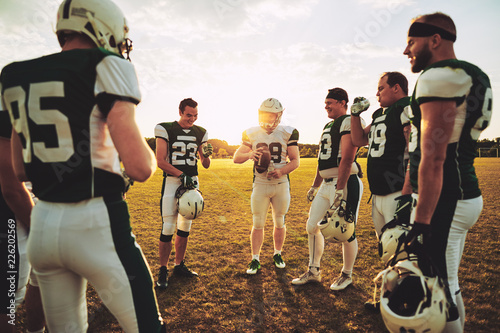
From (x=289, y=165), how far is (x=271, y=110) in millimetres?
978

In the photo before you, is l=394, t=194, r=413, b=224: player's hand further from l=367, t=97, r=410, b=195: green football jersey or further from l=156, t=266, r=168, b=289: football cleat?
l=156, t=266, r=168, b=289: football cleat

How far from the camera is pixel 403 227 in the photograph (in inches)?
92.7

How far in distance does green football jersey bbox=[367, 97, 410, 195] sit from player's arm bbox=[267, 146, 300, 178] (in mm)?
1524

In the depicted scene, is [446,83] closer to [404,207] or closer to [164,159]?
[404,207]

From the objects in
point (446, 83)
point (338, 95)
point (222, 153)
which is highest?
point (338, 95)

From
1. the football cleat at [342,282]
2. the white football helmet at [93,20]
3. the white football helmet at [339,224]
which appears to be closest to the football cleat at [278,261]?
the football cleat at [342,282]

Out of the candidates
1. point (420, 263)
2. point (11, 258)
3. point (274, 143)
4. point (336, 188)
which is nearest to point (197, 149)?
point (274, 143)

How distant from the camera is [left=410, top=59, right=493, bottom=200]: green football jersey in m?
1.80

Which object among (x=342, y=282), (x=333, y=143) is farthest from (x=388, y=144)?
(x=342, y=282)

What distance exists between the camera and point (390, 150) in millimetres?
3330

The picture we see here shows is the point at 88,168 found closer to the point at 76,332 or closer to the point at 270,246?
the point at 76,332

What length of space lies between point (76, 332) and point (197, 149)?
137 inches

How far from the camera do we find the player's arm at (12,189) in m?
2.01

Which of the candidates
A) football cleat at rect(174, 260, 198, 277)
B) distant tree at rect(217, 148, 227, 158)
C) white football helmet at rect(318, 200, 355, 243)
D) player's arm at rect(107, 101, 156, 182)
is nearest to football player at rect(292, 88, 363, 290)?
white football helmet at rect(318, 200, 355, 243)
